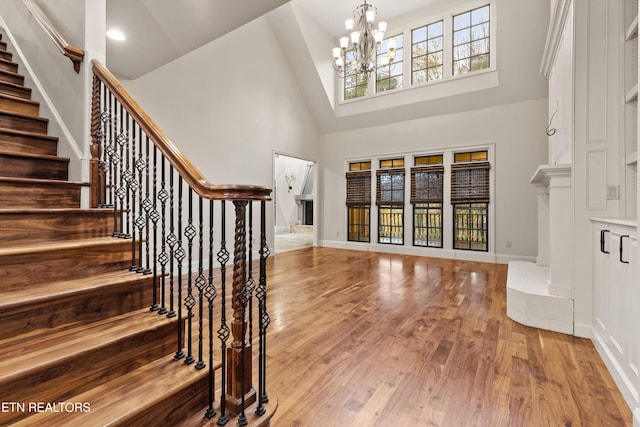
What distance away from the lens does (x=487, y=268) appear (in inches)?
212

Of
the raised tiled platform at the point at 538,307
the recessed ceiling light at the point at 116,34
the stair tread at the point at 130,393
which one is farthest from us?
the recessed ceiling light at the point at 116,34

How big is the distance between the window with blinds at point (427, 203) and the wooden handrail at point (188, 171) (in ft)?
18.9

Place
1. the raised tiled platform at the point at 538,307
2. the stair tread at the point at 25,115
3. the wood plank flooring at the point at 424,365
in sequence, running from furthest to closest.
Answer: the raised tiled platform at the point at 538,307
the stair tread at the point at 25,115
the wood plank flooring at the point at 424,365

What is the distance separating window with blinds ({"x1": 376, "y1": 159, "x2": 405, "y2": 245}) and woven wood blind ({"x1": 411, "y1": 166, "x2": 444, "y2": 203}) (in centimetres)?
29

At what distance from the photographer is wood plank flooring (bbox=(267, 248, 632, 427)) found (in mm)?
1648

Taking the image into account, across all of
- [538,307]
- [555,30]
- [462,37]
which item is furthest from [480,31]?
[538,307]

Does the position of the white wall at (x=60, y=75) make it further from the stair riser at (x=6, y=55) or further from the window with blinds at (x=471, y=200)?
the window with blinds at (x=471, y=200)

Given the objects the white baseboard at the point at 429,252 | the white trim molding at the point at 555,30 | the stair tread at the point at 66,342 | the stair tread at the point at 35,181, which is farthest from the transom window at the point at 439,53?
the stair tread at the point at 66,342

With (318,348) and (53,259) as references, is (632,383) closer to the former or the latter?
(318,348)

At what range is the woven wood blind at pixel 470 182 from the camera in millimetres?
6047

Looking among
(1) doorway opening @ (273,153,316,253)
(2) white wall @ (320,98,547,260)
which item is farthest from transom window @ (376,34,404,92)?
(1) doorway opening @ (273,153,316,253)

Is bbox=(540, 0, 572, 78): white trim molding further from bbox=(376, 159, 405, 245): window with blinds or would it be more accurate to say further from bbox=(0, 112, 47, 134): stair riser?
bbox=(0, 112, 47, 134): stair riser

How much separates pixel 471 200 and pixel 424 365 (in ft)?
15.8

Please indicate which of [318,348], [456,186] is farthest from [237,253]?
[456,186]
